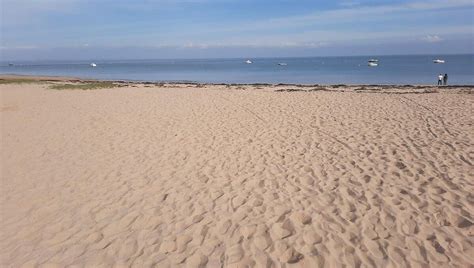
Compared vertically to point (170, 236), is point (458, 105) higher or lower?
higher

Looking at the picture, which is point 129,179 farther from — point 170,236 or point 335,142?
point 335,142

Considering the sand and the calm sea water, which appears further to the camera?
the calm sea water

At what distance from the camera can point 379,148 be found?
27.7 feet

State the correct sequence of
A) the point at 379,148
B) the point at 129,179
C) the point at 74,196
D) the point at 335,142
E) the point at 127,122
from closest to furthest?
1. the point at 74,196
2. the point at 129,179
3. the point at 379,148
4. the point at 335,142
5. the point at 127,122

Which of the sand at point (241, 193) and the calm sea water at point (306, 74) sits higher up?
the calm sea water at point (306, 74)

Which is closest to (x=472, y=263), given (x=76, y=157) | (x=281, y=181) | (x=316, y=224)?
(x=316, y=224)

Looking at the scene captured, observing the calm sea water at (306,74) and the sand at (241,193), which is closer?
the sand at (241,193)

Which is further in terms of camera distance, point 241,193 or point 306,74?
point 306,74

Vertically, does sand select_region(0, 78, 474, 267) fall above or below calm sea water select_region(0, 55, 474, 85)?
below

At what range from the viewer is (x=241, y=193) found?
6.12m

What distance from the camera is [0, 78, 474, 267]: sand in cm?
443

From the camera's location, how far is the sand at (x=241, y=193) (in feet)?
14.5

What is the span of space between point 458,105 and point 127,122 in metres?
12.3

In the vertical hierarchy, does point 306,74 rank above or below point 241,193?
above
